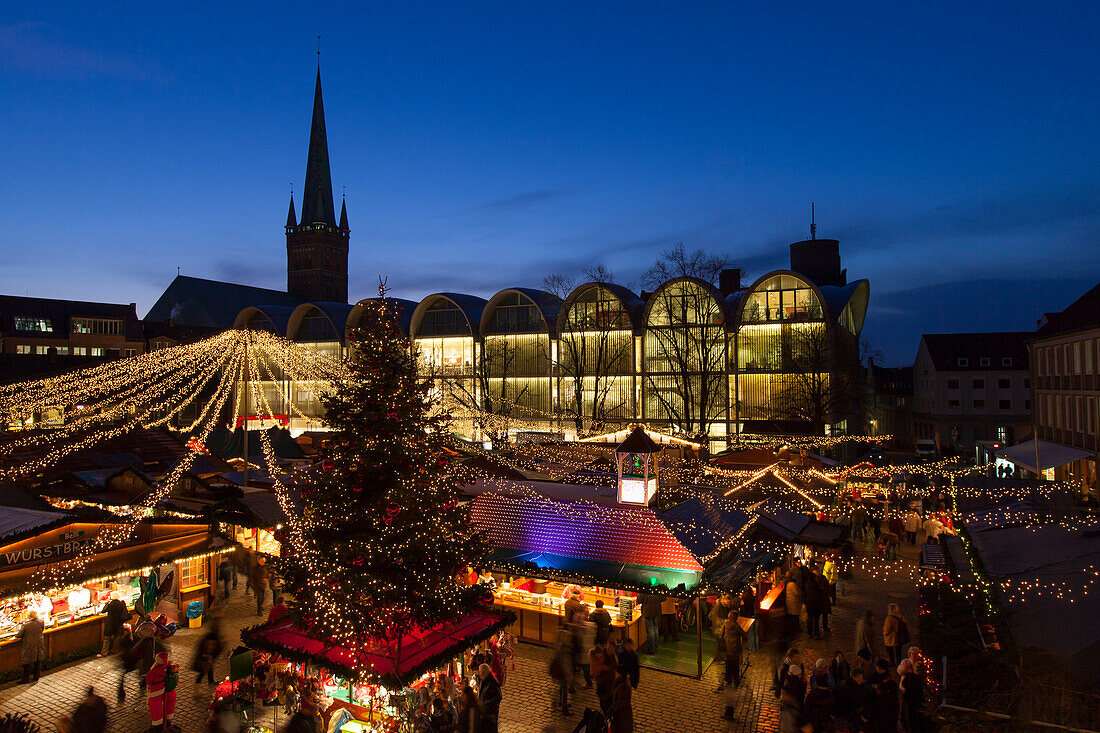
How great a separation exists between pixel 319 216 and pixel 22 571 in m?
76.6

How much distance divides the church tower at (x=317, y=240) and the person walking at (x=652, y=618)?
75441 millimetres

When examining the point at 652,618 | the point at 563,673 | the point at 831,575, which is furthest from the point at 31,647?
the point at 831,575

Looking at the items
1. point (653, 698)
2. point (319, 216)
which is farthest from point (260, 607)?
point (319, 216)

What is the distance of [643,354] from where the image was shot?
36875 millimetres

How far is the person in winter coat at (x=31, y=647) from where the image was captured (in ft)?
32.1

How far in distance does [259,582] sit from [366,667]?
6.96 metres

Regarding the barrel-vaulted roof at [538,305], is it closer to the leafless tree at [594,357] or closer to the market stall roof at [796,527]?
the leafless tree at [594,357]

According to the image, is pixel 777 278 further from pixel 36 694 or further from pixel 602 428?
pixel 36 694

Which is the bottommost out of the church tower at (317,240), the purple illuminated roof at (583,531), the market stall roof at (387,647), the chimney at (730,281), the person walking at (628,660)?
the person walking at (628,660)

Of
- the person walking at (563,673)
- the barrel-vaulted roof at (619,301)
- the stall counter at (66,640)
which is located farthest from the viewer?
the barrel-vaulted roof at (619,301)

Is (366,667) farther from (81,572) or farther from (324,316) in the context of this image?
(324,316)

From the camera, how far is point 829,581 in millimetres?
14070

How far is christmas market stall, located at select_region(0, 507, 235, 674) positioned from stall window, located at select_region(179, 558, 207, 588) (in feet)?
0.08

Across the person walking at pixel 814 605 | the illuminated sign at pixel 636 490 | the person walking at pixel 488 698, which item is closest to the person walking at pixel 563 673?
the person walking at pixel 488 698
